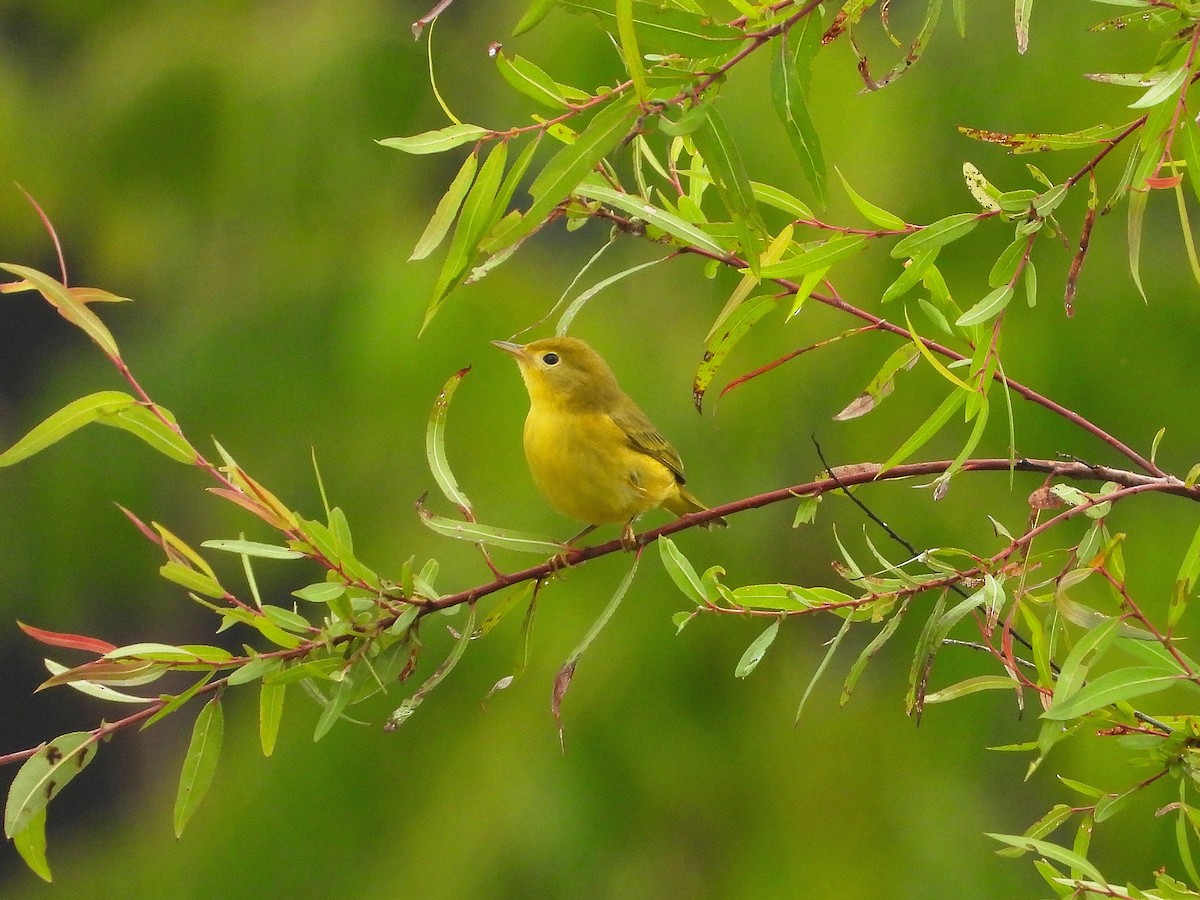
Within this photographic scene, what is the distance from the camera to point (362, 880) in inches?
Answer: 315

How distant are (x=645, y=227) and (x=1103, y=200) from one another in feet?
15.1

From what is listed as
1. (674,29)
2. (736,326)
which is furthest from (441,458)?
(674,29)

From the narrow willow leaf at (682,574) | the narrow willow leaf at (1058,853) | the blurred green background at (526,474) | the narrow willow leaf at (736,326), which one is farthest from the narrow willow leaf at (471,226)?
the blurred green background at (526,474)

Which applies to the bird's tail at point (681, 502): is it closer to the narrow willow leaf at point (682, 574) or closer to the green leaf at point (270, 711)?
the narrow willow leaf at point (682, 574)

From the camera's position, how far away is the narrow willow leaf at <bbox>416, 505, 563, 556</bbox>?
9.13 feet

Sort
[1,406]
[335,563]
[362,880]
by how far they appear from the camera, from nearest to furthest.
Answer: [335,563]
[362,880]
[1,406]

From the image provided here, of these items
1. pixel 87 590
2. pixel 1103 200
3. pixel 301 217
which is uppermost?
pixel 1103 200

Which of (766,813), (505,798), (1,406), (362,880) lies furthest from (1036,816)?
(1,406)

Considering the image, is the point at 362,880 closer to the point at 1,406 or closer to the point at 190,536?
the point at 190,536

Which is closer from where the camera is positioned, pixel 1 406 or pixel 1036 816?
pixel 1036 816

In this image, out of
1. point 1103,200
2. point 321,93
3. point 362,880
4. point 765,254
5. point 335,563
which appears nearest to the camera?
point 765,254

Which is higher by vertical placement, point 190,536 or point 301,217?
point 301,217

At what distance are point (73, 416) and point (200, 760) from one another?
61 cm

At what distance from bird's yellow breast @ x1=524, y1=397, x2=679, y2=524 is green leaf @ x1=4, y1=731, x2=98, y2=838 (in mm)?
1959
